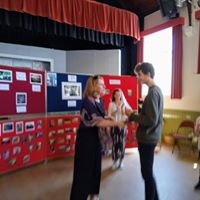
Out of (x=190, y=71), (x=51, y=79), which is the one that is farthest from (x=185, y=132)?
(x=51, y=79)

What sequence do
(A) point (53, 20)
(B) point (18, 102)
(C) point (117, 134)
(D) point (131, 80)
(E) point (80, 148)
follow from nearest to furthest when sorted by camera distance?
(E) point (80, 148), (B) point (18, 102), (C) point (117, 134), (A) point (53, 20), (D) point (131, 80)

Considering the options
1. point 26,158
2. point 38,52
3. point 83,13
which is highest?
point 83,13

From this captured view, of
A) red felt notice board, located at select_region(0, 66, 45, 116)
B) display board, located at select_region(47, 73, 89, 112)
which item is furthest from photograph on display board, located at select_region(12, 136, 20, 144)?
display board, located at select_region(47, 73, 89, 112)

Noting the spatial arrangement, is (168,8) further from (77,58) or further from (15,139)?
(15,139)

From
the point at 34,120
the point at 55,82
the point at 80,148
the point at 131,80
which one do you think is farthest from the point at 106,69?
the point at 80,148

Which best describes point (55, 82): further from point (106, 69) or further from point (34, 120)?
point (106, 69)

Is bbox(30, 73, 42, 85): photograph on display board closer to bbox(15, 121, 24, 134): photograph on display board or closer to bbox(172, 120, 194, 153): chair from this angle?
bbox(15, 121, 24, 134): photograph on display board

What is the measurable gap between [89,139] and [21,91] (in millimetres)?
2116

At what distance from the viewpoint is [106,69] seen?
7219mm

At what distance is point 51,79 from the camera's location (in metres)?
4.76

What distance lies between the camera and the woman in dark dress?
253cm

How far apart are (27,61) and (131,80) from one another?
10.5 feet

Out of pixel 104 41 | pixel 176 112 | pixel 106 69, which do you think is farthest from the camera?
pixel 106 69

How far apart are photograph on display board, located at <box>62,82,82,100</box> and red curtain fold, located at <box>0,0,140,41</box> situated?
4.15 feet
